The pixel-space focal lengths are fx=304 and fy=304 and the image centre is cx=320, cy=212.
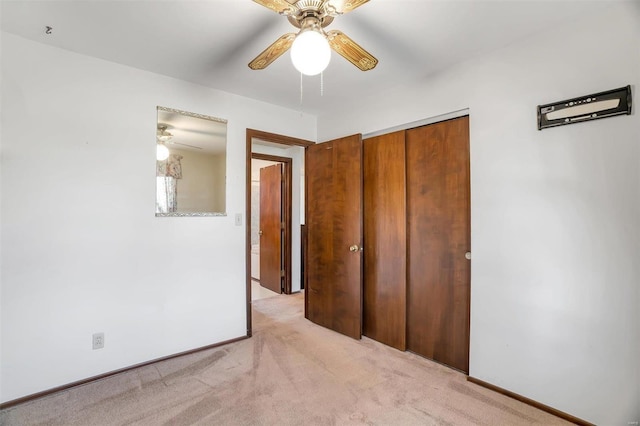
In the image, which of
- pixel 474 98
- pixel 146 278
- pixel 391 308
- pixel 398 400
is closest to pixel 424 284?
pixel 391 308

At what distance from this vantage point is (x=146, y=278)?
2.47m

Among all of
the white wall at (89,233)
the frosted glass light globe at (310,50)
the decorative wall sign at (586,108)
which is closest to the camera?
the frosted glass light globe at (310,50)

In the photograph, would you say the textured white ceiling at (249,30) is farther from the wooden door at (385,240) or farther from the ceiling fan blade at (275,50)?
the wooden door at (385,240)

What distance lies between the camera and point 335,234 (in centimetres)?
320

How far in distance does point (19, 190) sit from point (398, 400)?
2.84 meters

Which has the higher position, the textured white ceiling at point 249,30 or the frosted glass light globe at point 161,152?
the textured white ceiling at point 249,30

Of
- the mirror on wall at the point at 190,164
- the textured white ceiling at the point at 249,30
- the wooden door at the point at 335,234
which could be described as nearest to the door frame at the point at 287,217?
the wooden door at the point at 335,234

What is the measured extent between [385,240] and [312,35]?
1.97 meters

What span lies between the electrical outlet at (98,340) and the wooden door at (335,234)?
6.43 feet

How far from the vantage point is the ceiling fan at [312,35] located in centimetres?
133

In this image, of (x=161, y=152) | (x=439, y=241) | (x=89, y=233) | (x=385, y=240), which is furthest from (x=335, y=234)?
(x=89, y=233)

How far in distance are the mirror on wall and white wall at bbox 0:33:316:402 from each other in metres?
0.07

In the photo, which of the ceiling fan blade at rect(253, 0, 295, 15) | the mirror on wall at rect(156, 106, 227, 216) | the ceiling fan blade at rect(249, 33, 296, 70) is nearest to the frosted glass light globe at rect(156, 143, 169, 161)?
the mirror on wall at rect(156, 106, 227, 216)

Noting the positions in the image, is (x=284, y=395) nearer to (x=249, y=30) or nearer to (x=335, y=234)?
(x=335, y=234)
